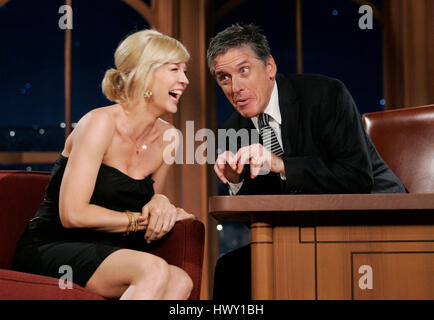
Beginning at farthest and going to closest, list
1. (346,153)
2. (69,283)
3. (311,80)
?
(311,80) < (346,153) < (69,283)

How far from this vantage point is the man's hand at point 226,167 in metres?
1.50

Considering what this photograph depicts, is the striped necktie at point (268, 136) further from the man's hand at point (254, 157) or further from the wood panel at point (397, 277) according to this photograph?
the wood panel at point (397, 277)

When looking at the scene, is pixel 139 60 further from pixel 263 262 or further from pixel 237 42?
pixel 263 262

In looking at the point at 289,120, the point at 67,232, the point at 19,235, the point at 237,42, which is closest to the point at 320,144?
the point at 289,120

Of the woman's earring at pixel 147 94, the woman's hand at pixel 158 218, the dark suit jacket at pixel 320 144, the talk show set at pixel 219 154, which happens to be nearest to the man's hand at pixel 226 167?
the talk show set at pixel 219 154

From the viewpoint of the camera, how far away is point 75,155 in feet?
5.82

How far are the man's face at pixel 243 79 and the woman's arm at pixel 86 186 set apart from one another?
1.63 ft

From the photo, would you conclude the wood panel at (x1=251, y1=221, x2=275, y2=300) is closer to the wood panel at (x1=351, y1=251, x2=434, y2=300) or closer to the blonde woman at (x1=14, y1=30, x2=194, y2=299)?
the wood panel at (x1=351, y1=251, x2=434, y2=300)

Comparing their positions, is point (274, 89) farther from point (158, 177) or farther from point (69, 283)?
point (69, 283)

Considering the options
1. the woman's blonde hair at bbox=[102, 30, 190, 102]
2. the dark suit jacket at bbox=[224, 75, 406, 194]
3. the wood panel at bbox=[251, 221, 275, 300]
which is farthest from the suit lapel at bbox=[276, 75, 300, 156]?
the wood panel at bbox=[251, 221, 275, 300]
